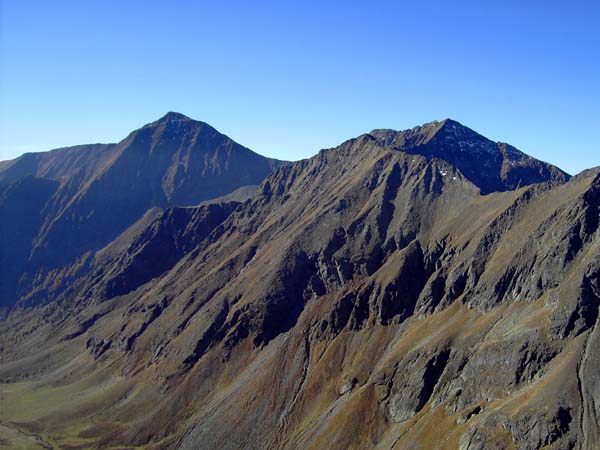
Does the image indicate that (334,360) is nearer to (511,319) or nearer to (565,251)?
(511,319)

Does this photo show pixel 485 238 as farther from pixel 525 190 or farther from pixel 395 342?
pixel 395 342

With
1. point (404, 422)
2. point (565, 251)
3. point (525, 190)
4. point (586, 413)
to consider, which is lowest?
point (404, 422)

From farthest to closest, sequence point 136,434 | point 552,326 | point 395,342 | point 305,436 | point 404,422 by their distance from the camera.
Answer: point 136,434
point 395,342
point 305,436
point 404,422
point 552,326

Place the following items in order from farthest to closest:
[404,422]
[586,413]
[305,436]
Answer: [305,436]
[404,422]
[586,413]

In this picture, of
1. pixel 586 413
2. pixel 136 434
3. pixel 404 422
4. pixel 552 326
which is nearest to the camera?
pixel 586 413

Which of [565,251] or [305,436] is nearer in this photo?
[565,251]

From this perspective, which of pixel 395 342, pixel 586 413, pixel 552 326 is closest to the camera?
pixel 586 413

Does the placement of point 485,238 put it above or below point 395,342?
above

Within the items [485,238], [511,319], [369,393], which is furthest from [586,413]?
[485,238]

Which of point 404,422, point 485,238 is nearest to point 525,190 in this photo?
point 485,238
